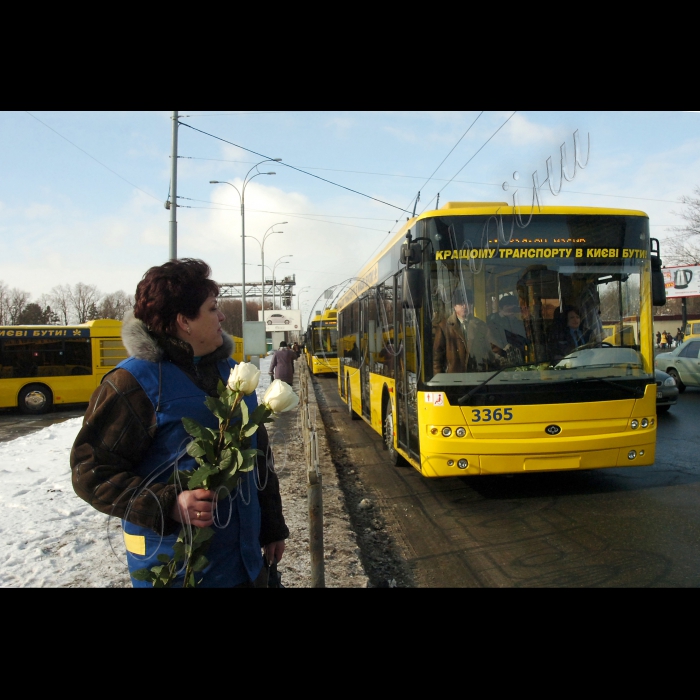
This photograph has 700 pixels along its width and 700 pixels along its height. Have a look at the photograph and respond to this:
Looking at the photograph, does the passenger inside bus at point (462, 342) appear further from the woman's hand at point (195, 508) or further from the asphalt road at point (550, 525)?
the woman's hand at point (195, 508)

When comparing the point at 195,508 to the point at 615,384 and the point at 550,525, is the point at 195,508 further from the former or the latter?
the point at 615,384

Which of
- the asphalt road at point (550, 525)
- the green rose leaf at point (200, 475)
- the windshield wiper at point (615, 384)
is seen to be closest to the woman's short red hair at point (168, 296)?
the green rose leaf at point (200, 475)

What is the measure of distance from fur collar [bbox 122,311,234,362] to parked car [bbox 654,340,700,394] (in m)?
18.1

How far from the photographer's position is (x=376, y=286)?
32.0ft

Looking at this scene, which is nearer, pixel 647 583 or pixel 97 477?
pixel 97 477

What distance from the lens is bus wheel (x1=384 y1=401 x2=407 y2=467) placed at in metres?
8.84

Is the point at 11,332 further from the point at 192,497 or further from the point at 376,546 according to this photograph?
the point at 192,497

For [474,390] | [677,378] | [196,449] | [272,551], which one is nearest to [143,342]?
[196,449]

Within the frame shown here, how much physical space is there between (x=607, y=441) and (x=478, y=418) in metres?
1.43

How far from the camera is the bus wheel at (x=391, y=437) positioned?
8.84m

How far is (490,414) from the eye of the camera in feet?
20.7
